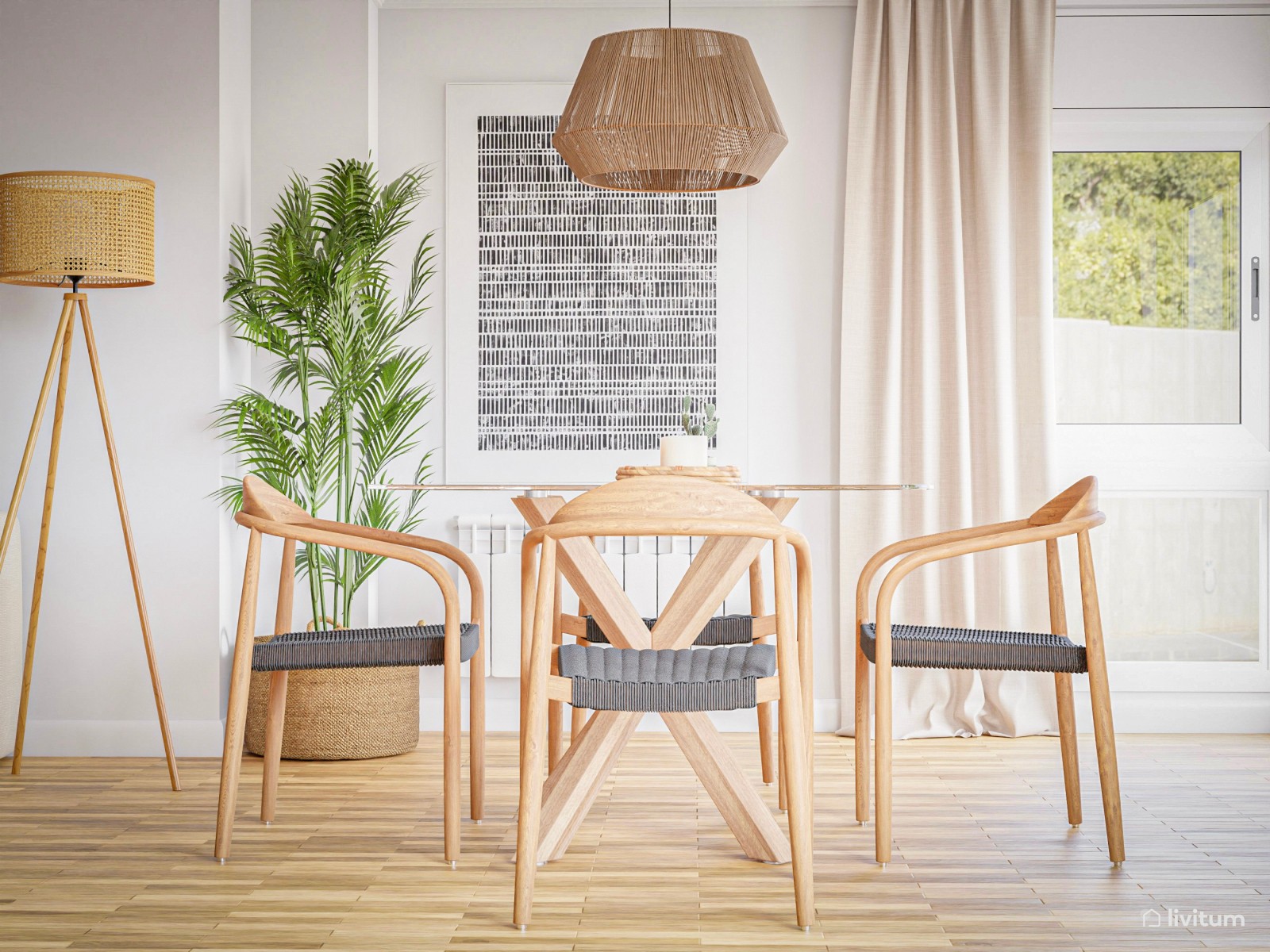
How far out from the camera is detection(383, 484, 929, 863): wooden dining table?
8.17 ft

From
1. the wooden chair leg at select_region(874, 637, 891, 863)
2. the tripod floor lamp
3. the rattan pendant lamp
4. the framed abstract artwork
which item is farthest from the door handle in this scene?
the tripod floor lamp

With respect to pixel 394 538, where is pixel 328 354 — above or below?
above

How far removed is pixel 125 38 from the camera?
11.8 ft

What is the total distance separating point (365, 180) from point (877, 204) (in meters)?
1.73

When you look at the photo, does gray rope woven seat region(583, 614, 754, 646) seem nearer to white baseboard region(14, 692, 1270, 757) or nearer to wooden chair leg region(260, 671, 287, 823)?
wooden chair leg region(260, 671, 287, 823)

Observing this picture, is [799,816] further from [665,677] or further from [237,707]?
[237,707]

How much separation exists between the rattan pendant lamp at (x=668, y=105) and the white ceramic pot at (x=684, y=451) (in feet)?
2.18

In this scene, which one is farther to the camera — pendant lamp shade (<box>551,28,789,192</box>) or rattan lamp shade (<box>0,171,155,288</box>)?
rattan lamp shade (<box>0,171,155,288</box>)

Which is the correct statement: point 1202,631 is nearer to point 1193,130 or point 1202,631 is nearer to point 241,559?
point 1193,130

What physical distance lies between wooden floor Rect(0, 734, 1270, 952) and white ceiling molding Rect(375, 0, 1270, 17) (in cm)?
260

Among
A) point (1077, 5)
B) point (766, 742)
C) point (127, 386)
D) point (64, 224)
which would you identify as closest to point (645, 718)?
point (766, 742)

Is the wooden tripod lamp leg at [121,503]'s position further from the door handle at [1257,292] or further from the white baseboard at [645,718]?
the door handle at [1257,292]

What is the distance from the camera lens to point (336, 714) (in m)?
3.54

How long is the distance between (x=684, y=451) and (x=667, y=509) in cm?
61
